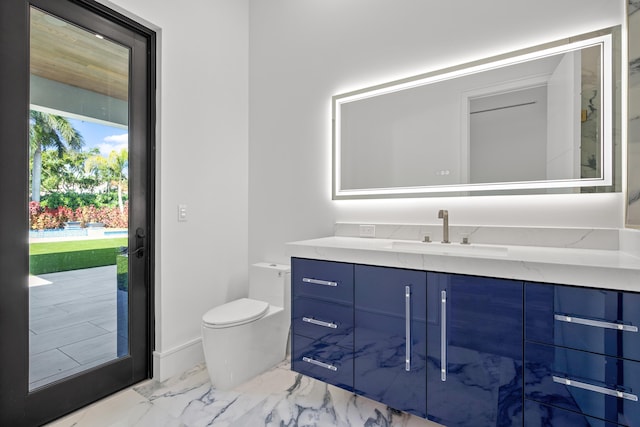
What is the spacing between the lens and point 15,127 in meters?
1.56

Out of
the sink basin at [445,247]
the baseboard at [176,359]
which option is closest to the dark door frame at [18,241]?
the baseboard at [176,359]

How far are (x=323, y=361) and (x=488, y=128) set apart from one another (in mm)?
1570

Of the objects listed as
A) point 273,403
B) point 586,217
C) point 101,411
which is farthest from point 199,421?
point 586,217

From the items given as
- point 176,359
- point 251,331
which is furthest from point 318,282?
point 176,359

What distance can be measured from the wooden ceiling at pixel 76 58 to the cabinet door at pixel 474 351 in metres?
2.13

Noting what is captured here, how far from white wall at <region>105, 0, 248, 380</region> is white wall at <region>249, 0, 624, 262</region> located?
152 mm

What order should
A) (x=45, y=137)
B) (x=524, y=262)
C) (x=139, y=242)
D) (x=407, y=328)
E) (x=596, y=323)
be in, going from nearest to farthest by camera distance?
(x=596, y=323) → (x=524, y=262) → (x=407, y=328) → (x=45, y=137) → (x=139, y=242)

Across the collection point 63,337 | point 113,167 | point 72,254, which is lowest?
point 63,337

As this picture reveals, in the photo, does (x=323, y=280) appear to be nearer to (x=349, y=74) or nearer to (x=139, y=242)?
(x=139, y=242)

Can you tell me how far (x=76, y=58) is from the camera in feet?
5.97

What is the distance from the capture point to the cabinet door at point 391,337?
145cm

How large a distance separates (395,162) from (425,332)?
110cm

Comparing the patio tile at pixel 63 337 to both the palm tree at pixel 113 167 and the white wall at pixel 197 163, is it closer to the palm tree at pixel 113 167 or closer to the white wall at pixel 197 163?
the white wall at pixel 197 163

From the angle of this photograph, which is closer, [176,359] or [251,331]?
[251,331]
